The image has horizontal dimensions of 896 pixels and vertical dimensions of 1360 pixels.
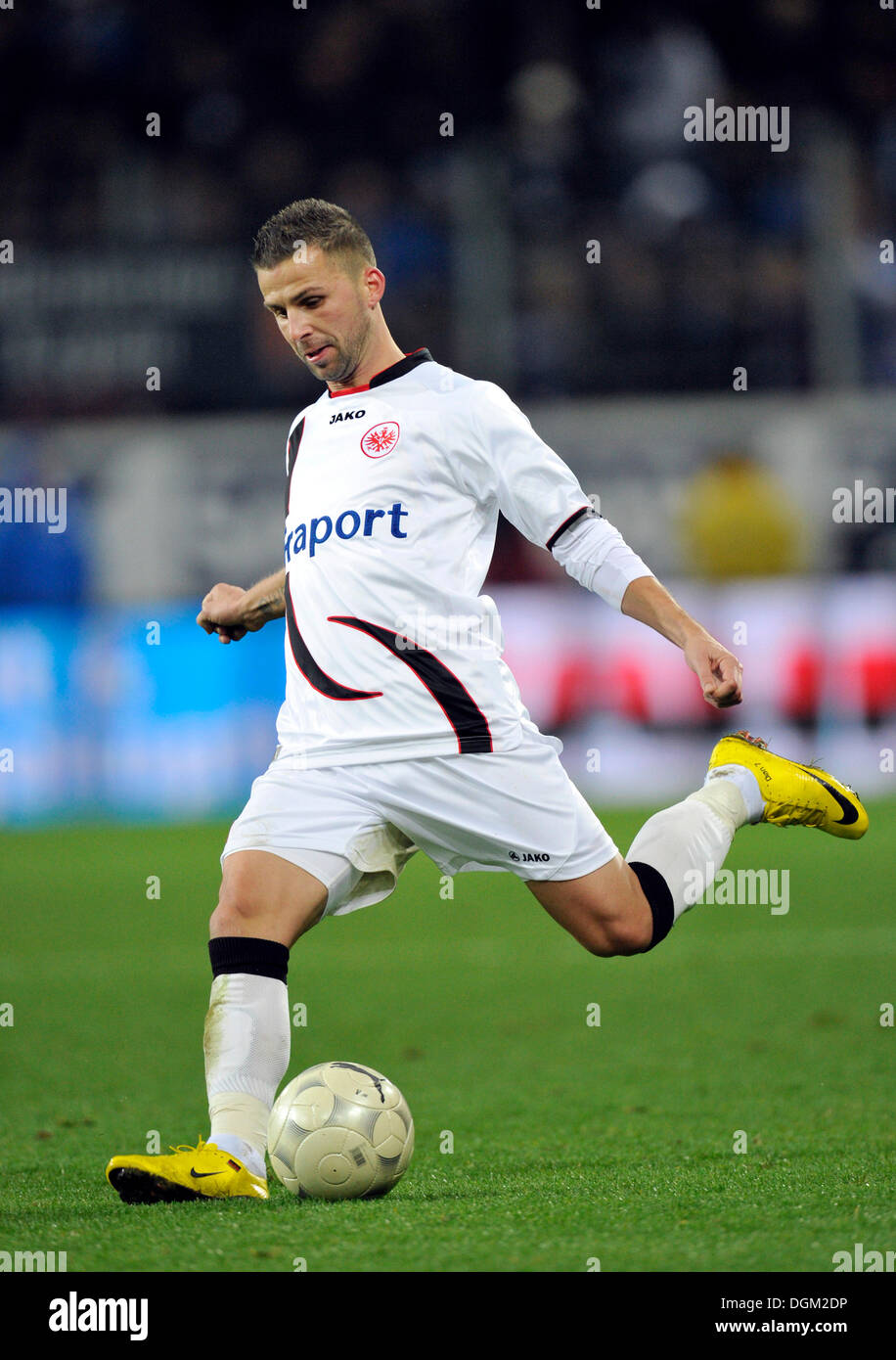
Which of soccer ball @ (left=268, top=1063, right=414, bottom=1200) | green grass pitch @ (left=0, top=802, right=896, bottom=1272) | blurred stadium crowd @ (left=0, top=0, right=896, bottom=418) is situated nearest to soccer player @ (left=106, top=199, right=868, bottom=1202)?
soccer ball @ (left=268, top=1063, right=414, bottom=1200)

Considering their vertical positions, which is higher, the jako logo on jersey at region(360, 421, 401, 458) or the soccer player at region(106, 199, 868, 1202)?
the jako logo on jersey at region(360, 421, 401, 458)

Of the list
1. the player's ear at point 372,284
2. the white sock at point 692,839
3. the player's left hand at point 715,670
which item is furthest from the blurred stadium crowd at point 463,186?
the player's left hand at point 715,670

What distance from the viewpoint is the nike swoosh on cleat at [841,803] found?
4.69 m

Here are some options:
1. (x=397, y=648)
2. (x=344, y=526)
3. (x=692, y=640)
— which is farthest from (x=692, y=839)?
(x=344, y=526)

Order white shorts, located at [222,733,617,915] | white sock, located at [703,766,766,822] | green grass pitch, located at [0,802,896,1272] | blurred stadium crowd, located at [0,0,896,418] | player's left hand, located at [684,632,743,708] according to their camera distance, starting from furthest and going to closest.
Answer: blurred stadium crowd, located at [0,0,896,418], white sock, located at [703,766,766,822], white shorts, located at [222,733,617,915], player's left hand, located at [684,632,743,708], green grass pitch, located at [0,802,896,1272]

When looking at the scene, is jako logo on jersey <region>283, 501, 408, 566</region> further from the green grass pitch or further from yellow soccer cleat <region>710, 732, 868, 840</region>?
the green grass pitch

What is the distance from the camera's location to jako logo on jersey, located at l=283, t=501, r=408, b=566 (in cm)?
398

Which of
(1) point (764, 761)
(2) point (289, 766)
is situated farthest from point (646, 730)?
(2) point (289, 766)

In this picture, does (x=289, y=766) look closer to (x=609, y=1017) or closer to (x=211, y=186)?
(x=609, y=1017)

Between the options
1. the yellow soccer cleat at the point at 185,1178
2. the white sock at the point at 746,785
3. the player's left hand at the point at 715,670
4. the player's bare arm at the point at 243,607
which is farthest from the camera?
the white sock at the point at 746,785

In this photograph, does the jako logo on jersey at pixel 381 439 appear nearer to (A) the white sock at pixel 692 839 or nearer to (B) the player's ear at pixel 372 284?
(B) the player's ear at pixel 372 284

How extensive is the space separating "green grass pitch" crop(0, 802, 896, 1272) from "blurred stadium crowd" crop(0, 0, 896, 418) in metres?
6.81

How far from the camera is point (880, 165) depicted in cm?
Answer: 1841
